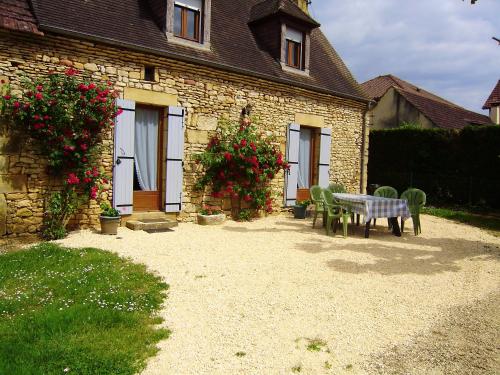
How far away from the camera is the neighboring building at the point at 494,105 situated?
66.3 feet

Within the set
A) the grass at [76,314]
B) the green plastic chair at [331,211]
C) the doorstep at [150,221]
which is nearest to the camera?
the grass at [76,314]

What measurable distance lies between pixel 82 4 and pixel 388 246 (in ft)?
22.0

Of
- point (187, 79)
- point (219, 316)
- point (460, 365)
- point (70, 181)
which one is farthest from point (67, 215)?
point (460, 365)

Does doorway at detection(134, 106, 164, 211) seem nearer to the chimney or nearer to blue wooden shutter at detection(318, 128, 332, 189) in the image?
blue wooden shutter at detection(318, 128, 332, 189)

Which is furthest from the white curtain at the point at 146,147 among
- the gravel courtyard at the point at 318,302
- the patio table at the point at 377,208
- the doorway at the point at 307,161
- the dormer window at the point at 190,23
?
the doorway at the point at 307,161

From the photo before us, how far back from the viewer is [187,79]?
809 centimetres

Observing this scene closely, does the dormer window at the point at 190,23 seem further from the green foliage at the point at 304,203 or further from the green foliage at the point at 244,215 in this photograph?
the green foliage at the point at 304,203

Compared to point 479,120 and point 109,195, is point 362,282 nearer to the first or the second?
point 109,195

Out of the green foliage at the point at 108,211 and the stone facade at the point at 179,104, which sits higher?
the stone facade at the point at 179,104

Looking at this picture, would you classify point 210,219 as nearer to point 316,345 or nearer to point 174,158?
point 174,158

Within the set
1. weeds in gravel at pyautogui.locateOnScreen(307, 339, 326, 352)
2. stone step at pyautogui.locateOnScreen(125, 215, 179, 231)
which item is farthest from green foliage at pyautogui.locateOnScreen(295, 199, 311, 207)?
weeds in gravel at pyautogui.locateOnScreen(307, 339, 326, 352)

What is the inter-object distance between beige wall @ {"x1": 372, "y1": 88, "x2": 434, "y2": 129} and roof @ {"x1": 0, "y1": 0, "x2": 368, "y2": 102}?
6567mm

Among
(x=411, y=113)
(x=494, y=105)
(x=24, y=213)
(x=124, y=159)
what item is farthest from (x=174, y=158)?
(x=494, y=105)

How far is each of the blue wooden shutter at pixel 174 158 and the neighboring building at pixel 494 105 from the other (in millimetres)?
18062
